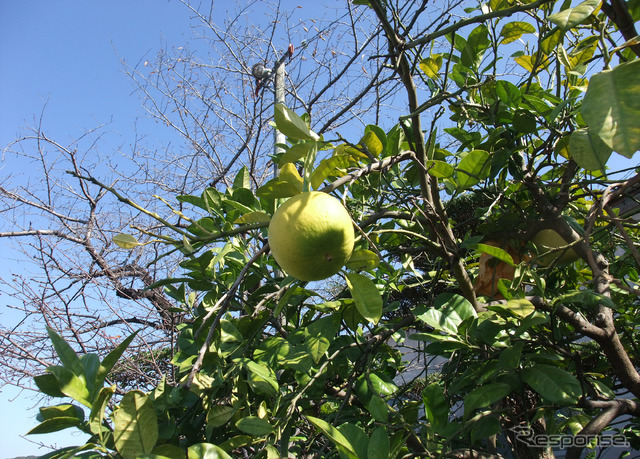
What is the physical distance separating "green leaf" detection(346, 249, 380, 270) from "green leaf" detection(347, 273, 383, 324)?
65 mm

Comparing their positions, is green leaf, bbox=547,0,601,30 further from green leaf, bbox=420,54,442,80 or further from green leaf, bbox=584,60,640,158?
green leaf, bbox=420,54,442,80

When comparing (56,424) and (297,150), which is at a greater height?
(297,150)

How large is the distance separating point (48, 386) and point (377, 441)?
0.51 metres

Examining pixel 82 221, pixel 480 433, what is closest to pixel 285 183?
pixel 480 433

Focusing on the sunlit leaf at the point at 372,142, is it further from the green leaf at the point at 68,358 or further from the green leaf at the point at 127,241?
the green leaf at the point at 68,358

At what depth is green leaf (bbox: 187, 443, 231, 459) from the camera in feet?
1.77

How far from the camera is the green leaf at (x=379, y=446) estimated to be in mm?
625

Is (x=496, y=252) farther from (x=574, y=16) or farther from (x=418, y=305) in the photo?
(x=574, y=16)

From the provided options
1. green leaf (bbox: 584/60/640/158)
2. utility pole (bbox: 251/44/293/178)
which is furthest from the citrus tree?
utility pole (bbox: 251/44/293/178)

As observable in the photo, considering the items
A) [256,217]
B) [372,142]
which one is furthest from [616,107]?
[372,142]

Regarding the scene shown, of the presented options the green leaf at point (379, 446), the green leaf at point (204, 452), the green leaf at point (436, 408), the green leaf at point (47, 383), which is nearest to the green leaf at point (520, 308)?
the green leaf at point (436, 408)

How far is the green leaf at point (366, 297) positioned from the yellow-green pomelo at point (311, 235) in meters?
0.04

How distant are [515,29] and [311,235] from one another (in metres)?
0.95

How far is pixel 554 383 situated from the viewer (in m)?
0.73
